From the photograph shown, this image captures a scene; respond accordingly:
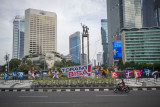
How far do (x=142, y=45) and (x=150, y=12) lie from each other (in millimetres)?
96656

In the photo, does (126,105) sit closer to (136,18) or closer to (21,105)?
(21,105)

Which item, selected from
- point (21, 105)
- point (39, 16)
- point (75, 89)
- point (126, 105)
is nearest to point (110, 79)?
point (75, 89)

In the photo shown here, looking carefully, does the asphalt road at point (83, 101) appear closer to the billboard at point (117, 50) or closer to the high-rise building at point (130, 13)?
the billboard at point (117, 50)

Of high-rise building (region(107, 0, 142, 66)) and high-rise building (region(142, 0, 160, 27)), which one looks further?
high-rise building (region(142, 0, 160, 27))

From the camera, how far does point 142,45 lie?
345 ft

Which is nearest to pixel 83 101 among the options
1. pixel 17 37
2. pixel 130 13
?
pixel 130 13

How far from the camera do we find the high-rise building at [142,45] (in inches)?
4063

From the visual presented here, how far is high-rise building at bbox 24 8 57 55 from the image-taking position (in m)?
134

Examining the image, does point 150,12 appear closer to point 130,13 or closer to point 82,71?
point 130,13

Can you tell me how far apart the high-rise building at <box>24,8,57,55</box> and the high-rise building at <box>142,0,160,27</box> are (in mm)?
120696

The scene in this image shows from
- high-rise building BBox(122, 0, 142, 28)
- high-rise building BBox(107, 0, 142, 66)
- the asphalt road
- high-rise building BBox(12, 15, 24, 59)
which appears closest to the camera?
the asphalt road

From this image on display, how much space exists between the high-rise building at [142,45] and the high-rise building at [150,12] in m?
79.7

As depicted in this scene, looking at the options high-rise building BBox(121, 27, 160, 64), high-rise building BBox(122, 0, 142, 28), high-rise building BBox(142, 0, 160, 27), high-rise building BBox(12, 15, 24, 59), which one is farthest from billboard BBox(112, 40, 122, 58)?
high-rise building BBox(12, 15, 24, 59)

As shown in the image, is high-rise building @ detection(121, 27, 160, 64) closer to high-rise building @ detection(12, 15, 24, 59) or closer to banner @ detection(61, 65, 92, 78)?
banner @ detection(61, 65, 92, 78)
